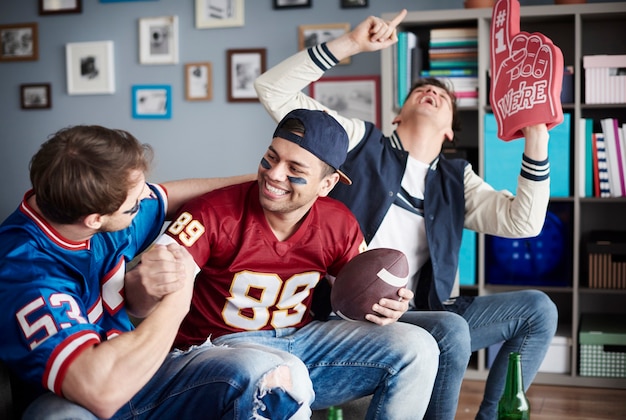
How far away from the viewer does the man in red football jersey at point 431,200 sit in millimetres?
2564

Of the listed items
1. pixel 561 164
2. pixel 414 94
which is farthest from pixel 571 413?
pixel 414 94

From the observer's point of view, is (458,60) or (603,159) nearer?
(603,159)

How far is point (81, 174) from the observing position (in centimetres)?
159

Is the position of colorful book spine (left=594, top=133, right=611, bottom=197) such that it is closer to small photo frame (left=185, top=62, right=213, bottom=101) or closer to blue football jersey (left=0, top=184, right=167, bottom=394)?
small photo frame (left=185, top=62, right=213, bottom=101)

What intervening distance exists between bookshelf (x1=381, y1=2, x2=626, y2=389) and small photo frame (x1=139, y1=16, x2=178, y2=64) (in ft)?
4.56

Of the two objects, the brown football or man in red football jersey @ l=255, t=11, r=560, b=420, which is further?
man in red football jersey @ l=255, t=11, r=560, b=420

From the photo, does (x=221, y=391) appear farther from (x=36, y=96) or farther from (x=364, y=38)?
(x=36, y=96)

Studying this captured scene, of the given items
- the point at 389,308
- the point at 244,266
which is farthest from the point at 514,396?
the point at 244,266

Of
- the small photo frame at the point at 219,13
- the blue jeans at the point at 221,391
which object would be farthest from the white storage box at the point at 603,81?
the blue jeans at the point at 221,391

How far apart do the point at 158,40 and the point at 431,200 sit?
8.34ft

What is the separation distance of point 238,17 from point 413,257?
7.68ft

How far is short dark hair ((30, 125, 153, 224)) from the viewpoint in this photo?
1.58 meters

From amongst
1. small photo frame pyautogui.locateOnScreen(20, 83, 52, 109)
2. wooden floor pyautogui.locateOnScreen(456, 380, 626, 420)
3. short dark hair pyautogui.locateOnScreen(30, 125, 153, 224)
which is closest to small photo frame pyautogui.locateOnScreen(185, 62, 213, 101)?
small photo frame pyautogui.locateOnScreen(20, 83, 52, 109)

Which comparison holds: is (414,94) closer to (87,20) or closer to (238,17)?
(238,17)
